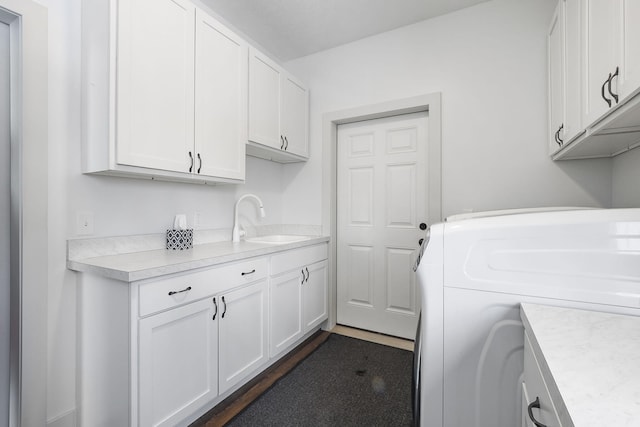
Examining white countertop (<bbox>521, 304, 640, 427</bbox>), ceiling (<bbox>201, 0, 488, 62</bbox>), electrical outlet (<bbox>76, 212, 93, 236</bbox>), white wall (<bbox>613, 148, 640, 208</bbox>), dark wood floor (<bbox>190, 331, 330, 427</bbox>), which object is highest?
ceiling (<bbox>201, 0, 488, 62</bbox>)

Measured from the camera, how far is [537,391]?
0.69 metres

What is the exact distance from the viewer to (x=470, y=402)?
38.4 inches

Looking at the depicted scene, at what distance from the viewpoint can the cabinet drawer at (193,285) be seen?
1.24 metres

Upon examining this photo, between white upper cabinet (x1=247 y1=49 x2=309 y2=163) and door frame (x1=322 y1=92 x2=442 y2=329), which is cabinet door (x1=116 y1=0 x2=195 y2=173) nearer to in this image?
white upper cabinet (x1=247 y1=49 x2=309 y2=163)

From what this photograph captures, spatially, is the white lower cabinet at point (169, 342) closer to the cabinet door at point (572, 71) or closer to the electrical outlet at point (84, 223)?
the electrical outlet at point (84, 223)

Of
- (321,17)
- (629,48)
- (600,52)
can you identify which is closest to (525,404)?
(629,48)

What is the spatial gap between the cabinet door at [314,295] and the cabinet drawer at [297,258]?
0.07 m

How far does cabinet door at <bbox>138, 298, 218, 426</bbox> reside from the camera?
48.8 inches

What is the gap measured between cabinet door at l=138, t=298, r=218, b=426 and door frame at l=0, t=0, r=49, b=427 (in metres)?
0.58

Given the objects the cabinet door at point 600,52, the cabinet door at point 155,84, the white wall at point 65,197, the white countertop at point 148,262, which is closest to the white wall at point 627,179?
the cabinet door at point 600,52

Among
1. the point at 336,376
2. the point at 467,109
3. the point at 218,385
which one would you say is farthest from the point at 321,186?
the point at 218,385

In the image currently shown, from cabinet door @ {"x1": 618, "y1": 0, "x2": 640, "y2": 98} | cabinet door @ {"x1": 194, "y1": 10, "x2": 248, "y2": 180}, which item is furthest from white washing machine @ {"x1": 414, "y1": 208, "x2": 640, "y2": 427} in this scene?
cabinet door @ {"x1": 194, "y1": 10, "x2": 248, "y2": 180}

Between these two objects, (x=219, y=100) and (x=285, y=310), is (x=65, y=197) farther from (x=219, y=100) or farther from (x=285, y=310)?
(x=285, y=310)

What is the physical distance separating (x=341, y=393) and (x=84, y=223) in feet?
5.74
